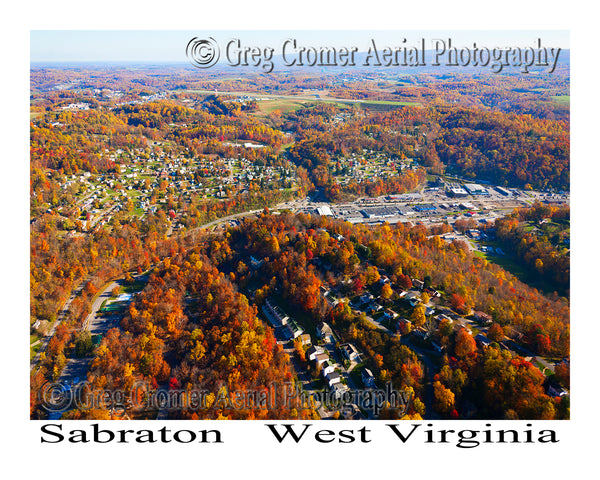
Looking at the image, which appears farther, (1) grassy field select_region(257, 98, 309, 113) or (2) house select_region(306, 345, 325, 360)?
(1) grassy field select_region(257, 98, 309, 113)

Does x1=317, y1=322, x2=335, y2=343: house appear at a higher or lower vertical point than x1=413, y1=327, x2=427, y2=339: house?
lower

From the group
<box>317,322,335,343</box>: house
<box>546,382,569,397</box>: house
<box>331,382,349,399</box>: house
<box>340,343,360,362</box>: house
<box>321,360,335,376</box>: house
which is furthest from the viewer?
<box>317,322,335,343</box>: house

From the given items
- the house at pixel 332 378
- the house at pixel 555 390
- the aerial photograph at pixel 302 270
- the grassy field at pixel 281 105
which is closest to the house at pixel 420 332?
the aerial photograph at pixel 302 270

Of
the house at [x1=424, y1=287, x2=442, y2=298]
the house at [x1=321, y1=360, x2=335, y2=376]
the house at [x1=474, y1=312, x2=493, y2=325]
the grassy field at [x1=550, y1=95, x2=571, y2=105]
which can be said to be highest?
the grassy field at [x1=550, y1=95, x2=571, y2=105]

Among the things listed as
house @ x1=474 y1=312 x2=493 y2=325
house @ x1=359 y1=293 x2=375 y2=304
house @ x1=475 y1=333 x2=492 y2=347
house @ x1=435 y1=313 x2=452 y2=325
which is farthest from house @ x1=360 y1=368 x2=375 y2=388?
house @ x1=474 y1=312 x2=493 y2=325

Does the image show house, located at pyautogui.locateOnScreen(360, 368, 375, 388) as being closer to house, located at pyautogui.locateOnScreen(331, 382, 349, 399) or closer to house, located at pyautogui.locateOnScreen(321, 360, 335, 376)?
house, located at pyautogui.locateOnScreen(331, 382, 349, 399)

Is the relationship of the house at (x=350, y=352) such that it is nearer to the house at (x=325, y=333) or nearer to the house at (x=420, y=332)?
the house at (x=325, y=333)

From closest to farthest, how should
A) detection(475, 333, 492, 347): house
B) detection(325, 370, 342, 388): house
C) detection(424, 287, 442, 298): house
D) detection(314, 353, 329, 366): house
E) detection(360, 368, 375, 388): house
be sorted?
detection(360, 368, 375, 388): house → detection(325, 370, 342, 388): house → detection(475, 333, 492, 347): house → detection(314, 353, 329, 366): house → detection(424, 287, 442, 298): house

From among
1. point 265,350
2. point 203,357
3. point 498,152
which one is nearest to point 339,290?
point 265,350

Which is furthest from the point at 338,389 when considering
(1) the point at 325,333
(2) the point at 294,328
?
(2) the point at 294,328
